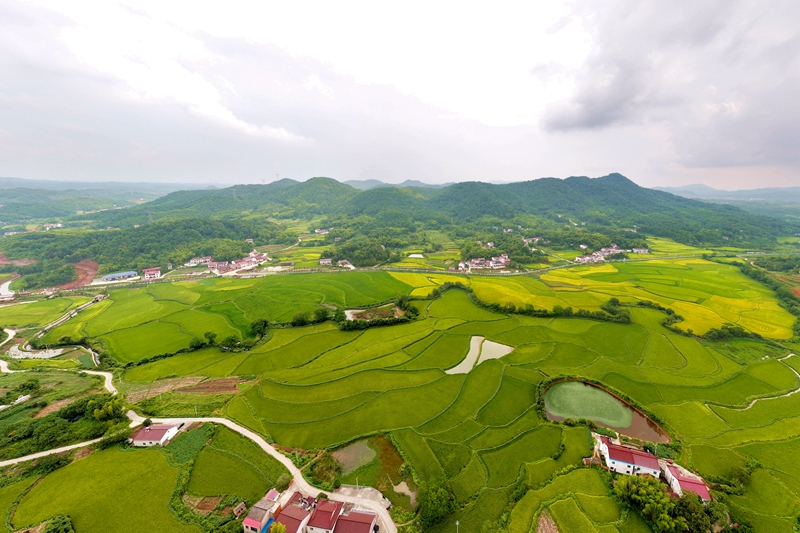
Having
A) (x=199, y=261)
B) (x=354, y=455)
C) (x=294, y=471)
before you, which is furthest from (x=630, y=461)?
(x=199, y=261)

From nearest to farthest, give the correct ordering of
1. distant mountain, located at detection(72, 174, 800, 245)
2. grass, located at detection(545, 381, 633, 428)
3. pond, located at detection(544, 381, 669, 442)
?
pond, located at detection(544, 381, 669, 442) < grass, located at detection(545, 381, 633, 428) < distant mountain, located at detection(72, 174, 800, 245)

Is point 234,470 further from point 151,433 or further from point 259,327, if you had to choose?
point 259,327

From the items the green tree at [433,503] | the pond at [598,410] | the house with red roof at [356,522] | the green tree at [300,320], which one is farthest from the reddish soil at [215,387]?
the pond at [598,410]

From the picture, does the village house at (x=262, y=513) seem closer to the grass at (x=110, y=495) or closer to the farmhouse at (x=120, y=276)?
the grass at (x=110, y=495)

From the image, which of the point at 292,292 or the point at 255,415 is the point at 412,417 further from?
the point at 292,292

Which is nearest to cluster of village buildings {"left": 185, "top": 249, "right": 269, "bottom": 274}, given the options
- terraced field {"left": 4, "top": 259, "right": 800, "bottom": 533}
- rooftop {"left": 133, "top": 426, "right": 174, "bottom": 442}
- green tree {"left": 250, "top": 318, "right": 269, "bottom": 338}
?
terraced field {"left": 4, "top": 259, "right": 800, "bottom": 533}

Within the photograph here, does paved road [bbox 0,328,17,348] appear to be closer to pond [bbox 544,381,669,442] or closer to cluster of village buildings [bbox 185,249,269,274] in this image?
cluster of village buildings [bbox 185,249,269,274]
